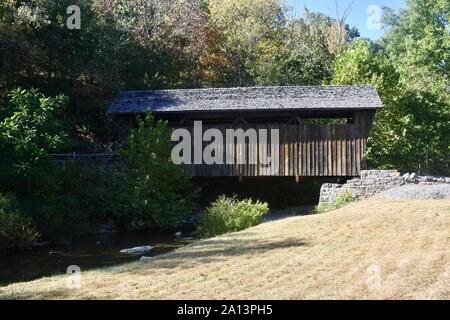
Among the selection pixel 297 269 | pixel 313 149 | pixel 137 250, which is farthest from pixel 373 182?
pixel 297 269

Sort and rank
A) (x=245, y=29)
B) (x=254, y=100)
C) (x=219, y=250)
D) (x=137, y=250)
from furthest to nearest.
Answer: (x=245, y=29), (x=254, y=100), (x=137, y=250), (x=219, y=250)

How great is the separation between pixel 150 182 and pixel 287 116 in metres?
6.16

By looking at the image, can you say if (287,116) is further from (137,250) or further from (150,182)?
(137,250)

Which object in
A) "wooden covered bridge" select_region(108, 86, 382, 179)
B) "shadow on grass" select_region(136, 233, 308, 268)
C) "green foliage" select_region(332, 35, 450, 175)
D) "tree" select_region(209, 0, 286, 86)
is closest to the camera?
"shadow on grass" select_region(136, 233, 308, 268)

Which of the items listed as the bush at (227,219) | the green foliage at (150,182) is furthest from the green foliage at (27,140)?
the bush at (227,219)

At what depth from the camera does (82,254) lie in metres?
12.3

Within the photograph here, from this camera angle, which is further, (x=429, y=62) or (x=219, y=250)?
(x=429, y=62)

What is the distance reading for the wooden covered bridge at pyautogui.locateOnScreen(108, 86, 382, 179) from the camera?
18.8 m

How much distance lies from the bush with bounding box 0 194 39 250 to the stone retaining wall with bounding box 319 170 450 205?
9578 millimetres

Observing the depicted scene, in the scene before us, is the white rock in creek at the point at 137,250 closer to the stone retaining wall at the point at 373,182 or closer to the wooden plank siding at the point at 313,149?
the stone retaining wall at the point at 373,182

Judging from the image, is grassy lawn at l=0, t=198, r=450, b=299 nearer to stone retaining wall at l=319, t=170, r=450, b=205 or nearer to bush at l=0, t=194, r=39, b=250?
bush at l=0, t=194, r=39, b=250

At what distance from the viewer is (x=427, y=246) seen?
29.3 ft

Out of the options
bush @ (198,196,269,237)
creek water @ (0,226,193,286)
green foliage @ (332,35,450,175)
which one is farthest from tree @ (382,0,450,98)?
creek water @ (0,226,193,286)

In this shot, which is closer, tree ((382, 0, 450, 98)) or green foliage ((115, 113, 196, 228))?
green foliage ((115, 113, 196, 228))
